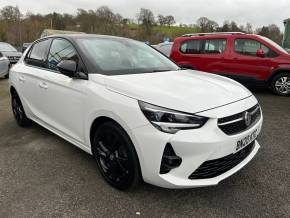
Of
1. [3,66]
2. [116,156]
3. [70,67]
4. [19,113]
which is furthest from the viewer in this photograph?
[3,66]

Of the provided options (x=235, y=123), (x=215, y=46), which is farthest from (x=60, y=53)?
(x=215, y=46)

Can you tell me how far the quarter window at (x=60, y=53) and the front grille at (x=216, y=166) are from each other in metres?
1.82

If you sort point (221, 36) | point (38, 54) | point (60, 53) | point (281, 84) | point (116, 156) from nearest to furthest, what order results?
point (116, 156)
point (60, 53)
point (38, 54)
point (281, 84)
point (221, 36)

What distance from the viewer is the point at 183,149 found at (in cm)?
256

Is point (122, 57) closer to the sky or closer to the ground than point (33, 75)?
closer to the sky

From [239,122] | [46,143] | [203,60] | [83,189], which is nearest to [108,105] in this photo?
[83,189]

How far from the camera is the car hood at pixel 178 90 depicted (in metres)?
2.68

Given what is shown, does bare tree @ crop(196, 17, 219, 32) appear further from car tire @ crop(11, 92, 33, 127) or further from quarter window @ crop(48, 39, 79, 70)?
quarter window @ crop(48, 39, 79, 70)

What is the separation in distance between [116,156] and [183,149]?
0.79 m

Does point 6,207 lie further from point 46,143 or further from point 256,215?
point 256,215

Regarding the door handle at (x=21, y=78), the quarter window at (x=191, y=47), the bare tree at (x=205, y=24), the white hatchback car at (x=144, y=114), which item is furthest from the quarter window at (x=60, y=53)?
the bare tree at (x=205, y=24)

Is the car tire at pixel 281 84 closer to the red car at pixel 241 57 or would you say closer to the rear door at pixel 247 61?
the red car at pixel 241 57

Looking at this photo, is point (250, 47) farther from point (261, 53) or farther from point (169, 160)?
point (169, 160)

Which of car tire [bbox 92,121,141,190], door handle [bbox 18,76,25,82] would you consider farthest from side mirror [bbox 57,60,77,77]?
door handle [bbox 18,76,25,82]
